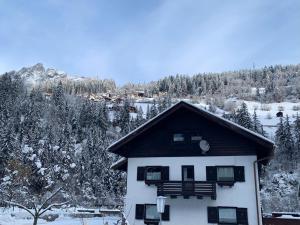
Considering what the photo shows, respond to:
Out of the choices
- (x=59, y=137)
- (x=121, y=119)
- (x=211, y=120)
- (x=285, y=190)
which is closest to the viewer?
(x=211, y=120)

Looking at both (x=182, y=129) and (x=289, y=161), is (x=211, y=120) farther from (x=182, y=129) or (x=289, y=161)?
(x=289, y=161)

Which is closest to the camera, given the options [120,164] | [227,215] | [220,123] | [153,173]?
[227,215]

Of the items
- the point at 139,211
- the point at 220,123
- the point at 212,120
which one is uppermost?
the point at 212,120

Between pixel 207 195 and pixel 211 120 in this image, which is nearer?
pixel 207 195

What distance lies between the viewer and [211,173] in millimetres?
24453

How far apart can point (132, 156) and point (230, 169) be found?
693cm

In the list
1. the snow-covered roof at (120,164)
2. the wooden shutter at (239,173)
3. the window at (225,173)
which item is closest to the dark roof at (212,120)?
the snow-covered roof at (120,164)

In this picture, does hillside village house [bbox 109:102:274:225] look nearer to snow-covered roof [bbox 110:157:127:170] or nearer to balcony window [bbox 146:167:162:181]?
balcony window [bbox 146:167:162:181]

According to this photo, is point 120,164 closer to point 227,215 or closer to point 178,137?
point 178,137

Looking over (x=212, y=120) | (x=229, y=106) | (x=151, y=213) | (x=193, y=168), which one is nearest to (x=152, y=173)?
(x=151, y=213)

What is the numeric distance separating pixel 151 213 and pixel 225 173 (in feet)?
18.5

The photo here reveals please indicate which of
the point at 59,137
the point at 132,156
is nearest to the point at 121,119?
the point at 59,137

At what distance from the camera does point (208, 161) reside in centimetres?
2473

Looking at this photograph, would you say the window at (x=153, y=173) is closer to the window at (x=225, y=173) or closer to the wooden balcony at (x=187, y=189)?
the wooden balcony at (x=187, y=189)
